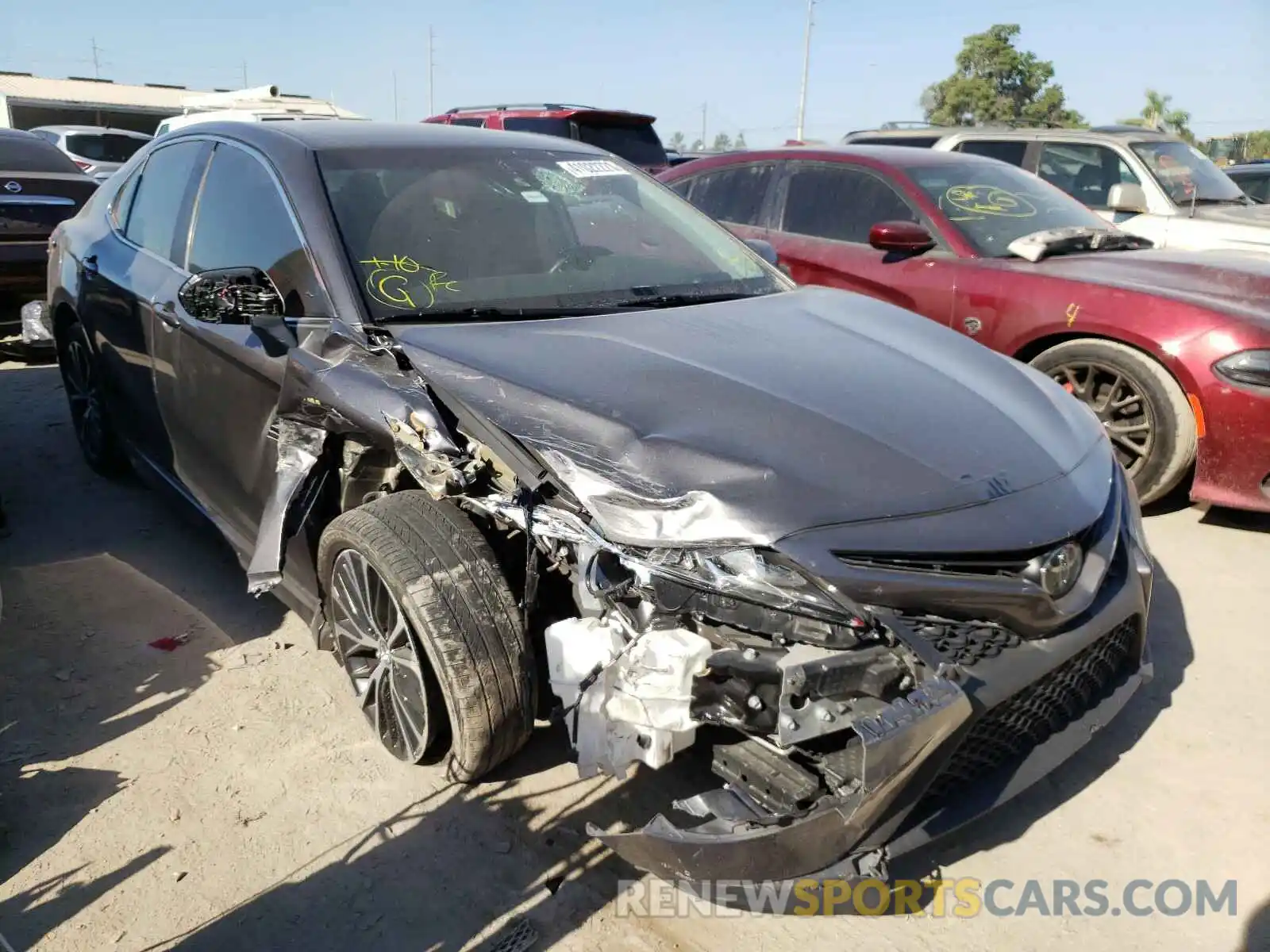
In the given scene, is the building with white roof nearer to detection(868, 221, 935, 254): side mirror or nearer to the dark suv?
the dark suv

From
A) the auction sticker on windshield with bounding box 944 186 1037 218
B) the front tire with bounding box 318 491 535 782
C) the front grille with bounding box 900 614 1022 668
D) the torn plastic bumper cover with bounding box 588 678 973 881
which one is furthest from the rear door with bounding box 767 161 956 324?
the torn plastic bumper cover with bounding box 588 678 973 881

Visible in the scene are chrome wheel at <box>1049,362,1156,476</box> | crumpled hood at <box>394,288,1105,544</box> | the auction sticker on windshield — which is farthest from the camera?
the auction sticker on windshield

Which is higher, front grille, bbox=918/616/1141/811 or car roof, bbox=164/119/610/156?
car roof, bbox=164/119/610/156

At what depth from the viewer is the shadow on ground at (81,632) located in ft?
8.59

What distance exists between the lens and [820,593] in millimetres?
2070

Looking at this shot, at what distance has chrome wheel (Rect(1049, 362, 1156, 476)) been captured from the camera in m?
4.50

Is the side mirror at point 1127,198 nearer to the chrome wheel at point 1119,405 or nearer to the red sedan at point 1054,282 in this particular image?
the red sedan at point 1054,282

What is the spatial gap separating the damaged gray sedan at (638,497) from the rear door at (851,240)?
1.71m

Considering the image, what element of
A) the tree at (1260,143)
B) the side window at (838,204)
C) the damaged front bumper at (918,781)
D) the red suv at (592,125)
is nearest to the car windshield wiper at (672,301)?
the damaged front bumper at (918,781)

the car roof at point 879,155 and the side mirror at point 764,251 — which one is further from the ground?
the car roof at point 879,155

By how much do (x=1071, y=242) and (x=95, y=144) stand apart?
54.2 feet

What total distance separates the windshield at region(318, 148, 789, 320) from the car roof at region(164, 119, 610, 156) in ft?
0.20

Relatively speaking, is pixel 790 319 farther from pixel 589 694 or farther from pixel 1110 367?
pixel 1110 367

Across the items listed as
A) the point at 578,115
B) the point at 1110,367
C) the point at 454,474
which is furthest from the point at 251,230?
the point at 578,115
